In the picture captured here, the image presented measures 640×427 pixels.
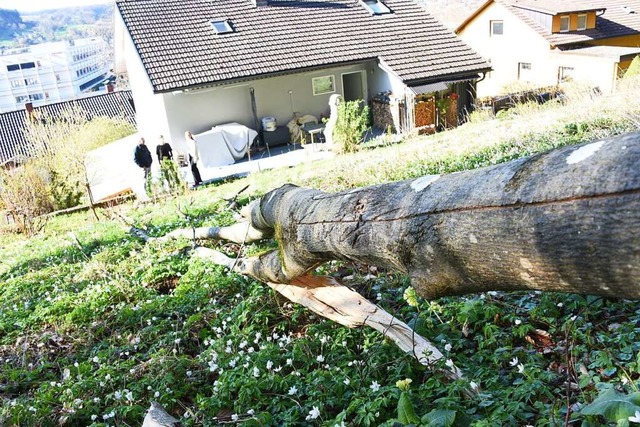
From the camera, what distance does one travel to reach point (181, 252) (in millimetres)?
6598

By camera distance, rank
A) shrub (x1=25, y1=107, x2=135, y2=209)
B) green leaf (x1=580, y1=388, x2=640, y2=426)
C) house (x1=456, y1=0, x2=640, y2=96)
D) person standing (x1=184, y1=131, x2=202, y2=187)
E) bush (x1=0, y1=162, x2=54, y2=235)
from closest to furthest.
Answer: green leaf (x1=580, y1=388, x2=640, y2=426) → bush (x1=0, y1=162, x2=54, y2=235) → person standing (x1=184, y1=131, x2=202, y2=187) → shrub (x1=25, y1=107, x2=135, y2=209) → house (x1=456, y1=0, x2=640, y2=96)

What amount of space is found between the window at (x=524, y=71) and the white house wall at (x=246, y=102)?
1651 cm

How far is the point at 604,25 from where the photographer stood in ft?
108

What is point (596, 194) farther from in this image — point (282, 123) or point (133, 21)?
point (133, 21)

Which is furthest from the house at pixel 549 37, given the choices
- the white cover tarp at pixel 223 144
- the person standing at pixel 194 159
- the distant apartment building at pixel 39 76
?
the distant apartment building at pixel 39 76

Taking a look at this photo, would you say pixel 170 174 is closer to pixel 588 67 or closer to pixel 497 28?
pixel 588 67

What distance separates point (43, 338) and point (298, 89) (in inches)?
643

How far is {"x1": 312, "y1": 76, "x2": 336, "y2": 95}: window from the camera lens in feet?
66.5

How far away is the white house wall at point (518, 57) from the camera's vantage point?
27.2 m

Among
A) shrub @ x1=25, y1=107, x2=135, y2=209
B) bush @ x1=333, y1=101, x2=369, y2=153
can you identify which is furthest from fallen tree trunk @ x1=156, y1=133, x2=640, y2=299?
shrub @ x1=25, y1=107, x2=135, y2=209

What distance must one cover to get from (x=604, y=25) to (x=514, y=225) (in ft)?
124

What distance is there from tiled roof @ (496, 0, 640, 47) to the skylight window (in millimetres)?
19890

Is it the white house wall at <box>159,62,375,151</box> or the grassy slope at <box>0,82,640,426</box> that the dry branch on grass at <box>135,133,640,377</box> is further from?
the white house wall at <box>159,62,375,151</box>

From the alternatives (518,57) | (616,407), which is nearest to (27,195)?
(616,407)
